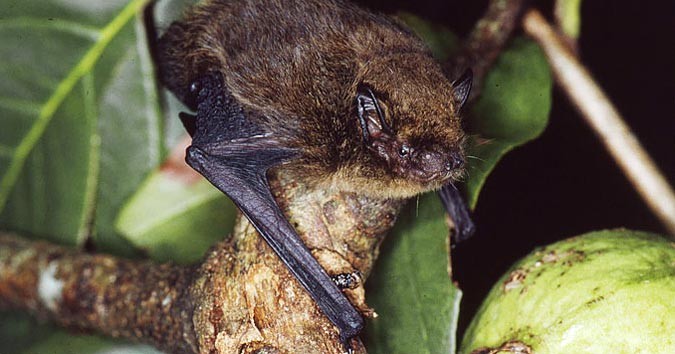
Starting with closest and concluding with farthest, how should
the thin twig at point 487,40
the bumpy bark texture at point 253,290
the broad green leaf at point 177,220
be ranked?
the bumpy bark texture at point 253,290
the thin twig at point 487,40
the broad green leaf at point 177,220

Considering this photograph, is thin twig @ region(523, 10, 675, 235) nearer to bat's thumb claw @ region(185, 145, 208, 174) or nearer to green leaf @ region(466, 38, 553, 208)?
green leaf @ region(466, 38, 553, 208)

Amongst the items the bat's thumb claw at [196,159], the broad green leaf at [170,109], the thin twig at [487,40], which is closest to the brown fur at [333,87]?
the bat's thumb claw at [196,159]

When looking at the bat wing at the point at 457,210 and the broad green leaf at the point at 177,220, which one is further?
the broad green leaf at the point at 177,220

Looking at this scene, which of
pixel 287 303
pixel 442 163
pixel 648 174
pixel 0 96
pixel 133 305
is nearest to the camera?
pixel 287 303

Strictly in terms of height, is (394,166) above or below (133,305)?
above

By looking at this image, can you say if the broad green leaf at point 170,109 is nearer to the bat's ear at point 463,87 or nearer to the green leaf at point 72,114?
the green leaf at point 72,114

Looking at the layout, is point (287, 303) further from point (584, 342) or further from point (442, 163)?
point (584, 342)

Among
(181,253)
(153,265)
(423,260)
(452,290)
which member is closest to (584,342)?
(452,290)
